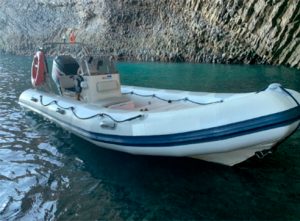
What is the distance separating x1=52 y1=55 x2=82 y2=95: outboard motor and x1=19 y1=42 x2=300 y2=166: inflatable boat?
1.53 metres

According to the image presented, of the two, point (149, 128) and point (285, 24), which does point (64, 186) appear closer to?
point (149, 128)

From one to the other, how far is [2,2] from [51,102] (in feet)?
168

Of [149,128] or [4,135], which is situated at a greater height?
[149,128]

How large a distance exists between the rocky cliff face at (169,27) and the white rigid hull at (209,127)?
17988mm

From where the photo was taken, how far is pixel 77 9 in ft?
145

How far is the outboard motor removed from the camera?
1101 centimetres

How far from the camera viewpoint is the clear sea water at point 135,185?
528cm

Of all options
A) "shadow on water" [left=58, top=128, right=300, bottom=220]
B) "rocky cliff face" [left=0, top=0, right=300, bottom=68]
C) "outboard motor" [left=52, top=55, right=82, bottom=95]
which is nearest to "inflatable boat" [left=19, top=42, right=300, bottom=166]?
"shadow on water" [left=58, top=128, right=300, bottom=220]

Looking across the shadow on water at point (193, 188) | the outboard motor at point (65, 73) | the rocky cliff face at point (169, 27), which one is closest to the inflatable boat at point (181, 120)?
the shadow on water at point (193, 188)

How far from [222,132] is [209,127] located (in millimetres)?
240

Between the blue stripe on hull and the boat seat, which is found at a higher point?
the blue stripe on hull

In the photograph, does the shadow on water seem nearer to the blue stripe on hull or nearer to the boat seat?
the blue stripe on hull

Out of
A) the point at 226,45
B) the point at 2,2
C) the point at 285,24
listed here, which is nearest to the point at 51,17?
the point at 2,2

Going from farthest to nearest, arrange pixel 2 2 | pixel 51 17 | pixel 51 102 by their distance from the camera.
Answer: pixel 2 2 → pixel 51 17 → pixel 51 102
